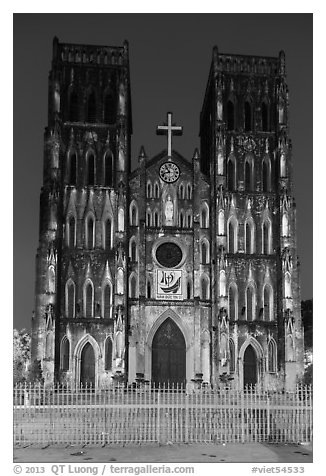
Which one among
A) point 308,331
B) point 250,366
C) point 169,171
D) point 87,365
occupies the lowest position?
point 250,366

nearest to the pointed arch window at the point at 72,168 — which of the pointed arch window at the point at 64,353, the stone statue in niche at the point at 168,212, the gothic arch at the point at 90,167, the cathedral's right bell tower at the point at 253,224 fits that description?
the gothic arch at the point at 90,167

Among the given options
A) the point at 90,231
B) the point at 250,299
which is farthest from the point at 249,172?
the point at 90,231

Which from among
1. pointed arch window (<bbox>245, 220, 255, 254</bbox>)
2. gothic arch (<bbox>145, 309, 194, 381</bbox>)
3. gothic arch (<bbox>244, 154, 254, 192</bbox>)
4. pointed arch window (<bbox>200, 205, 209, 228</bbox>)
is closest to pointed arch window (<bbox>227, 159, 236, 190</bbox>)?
gothic arch (<bbox>244, 154, 254, 192</bbox>)

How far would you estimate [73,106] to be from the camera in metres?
46.3

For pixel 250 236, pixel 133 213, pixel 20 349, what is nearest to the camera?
pixel 250 236

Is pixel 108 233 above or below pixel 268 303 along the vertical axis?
above

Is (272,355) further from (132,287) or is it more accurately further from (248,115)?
(248,115)

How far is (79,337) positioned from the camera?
4281 cm

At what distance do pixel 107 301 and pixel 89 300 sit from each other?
100 centimetres

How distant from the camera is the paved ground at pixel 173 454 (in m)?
20.5

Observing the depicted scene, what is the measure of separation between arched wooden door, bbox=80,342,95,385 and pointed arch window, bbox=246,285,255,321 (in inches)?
353

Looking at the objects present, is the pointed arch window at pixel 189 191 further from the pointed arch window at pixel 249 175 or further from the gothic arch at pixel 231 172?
the pointed arch window at pixel 249 175

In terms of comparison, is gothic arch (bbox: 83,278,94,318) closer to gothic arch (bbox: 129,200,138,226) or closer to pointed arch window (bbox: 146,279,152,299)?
pointed arch window (bbox: 146,279,152,299)
